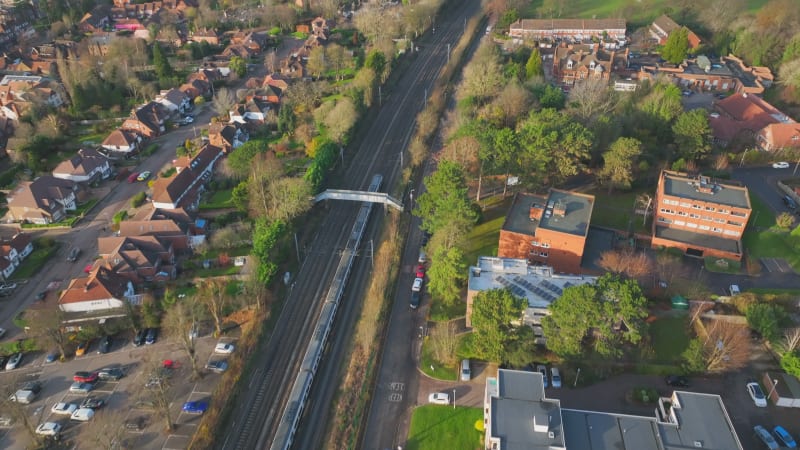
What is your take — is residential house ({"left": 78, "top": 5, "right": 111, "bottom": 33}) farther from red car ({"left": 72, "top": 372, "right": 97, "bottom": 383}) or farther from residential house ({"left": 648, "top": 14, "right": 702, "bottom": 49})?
residential house ({"left": 648, "top": 14, "right": 702, "bottom": 49})

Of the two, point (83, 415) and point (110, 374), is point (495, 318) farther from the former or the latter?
point (83, 415)

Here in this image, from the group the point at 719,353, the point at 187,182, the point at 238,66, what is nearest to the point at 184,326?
the point at 187,182

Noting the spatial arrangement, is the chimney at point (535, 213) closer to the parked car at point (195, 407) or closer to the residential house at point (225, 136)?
the parked car at point (195, 407)

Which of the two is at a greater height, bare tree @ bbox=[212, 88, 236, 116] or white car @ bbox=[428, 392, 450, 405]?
bare tree @ bbox=[212, 88, 236, 116]

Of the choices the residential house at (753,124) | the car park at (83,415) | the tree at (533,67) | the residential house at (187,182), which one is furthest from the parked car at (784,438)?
the tree at (533,67)

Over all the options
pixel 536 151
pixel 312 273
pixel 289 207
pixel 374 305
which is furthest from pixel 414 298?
pixel 536 151

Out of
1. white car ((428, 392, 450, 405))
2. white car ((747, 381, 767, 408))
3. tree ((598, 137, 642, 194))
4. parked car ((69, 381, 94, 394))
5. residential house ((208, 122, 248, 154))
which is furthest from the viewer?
residential house ((208, 122, 248, 154))

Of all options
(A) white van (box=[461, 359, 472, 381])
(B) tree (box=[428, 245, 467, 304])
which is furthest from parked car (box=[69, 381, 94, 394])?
(A) white van (box=[461, 359, 472, 381])

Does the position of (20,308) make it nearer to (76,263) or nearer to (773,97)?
(76,263)
